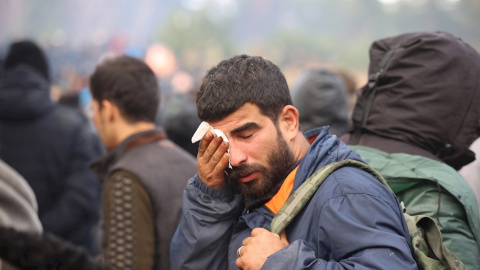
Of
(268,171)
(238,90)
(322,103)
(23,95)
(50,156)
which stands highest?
(238,90)

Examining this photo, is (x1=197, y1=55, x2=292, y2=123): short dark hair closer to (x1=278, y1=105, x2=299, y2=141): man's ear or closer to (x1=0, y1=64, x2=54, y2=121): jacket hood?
(x1=278, y1=105, x2=299, y2=141): man's ear

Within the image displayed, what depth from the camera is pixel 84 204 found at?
461 cm

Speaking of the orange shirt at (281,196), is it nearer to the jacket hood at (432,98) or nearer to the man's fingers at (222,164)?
the man's fingers at (222,164)

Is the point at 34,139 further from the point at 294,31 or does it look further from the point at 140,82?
the point at 294,31

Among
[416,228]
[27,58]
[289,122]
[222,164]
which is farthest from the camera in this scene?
[27,58]

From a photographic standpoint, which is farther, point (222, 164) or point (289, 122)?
point (289, 122)

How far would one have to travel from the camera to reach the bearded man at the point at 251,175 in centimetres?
187

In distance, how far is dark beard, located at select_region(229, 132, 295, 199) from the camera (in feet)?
6.81

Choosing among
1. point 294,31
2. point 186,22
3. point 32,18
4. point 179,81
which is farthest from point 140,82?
point 32,18

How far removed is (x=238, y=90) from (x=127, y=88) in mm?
1595

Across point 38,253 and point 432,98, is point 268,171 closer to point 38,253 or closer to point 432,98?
point 432,98

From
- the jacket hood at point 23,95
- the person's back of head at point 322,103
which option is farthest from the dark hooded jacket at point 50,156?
the person's back of head at point 322,103

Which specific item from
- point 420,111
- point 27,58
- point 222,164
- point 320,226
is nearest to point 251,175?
point 222,164

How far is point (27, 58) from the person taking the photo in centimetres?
523
